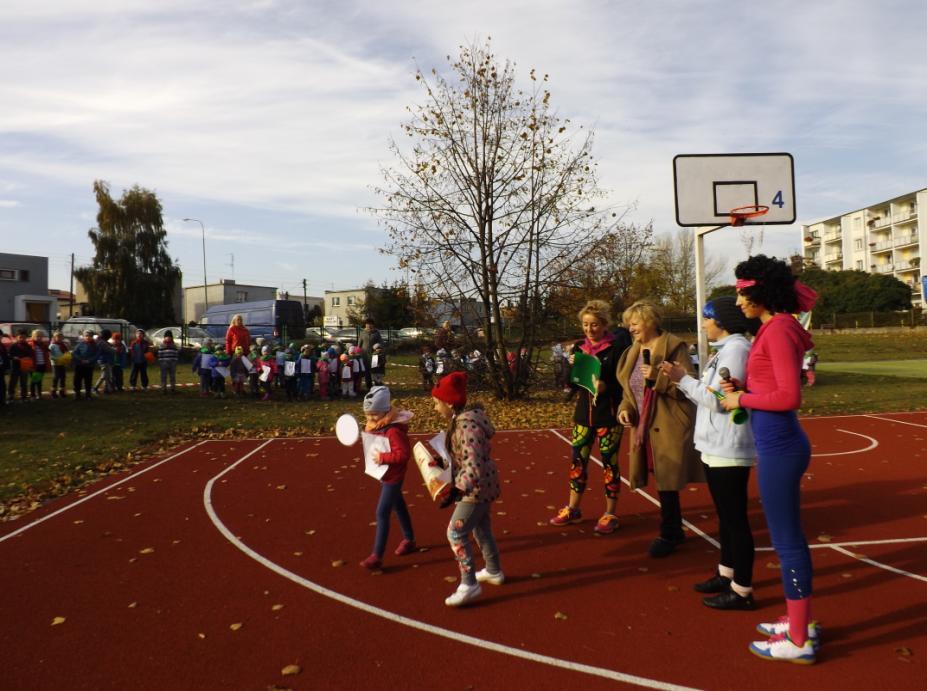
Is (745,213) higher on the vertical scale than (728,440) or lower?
higher

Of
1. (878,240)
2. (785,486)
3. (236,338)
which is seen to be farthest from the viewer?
(878,240)

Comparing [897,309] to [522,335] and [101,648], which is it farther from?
[101,648]

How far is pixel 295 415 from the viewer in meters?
16.1

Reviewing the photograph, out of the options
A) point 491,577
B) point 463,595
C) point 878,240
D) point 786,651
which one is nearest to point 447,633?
point 463,595

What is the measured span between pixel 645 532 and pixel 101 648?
14.5ft

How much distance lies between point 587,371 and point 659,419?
2.86 ft

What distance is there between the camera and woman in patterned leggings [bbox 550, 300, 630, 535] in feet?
19.8

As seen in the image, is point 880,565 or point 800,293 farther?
point 880,565

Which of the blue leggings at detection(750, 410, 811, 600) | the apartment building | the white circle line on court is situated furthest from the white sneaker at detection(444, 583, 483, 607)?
the apartment building

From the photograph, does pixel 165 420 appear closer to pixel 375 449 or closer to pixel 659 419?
pixel 375 449

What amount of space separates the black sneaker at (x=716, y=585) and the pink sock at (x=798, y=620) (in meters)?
0.96

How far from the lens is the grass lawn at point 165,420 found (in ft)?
32.6

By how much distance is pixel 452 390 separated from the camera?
187 inches

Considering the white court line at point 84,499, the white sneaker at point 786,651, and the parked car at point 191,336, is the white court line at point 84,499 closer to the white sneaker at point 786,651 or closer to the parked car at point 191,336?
the white sneaker at point 786,651
